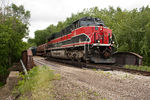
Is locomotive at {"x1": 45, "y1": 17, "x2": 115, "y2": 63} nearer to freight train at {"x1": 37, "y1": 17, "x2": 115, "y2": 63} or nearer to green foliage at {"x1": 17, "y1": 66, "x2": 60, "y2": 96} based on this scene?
freight train at {"x1": 37, "y1": 17, "x2": 115, "y2": 63}

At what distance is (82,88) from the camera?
4.26 metres

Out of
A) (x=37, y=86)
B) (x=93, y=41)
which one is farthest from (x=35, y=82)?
(x=93, y=41)

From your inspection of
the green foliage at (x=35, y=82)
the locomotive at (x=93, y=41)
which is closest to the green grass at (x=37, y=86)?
the green foliage at (x=35, y=82)

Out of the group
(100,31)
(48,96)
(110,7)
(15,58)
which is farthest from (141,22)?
(110,7)

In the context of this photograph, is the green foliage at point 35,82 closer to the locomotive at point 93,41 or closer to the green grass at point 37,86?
the green grass at point 37,86

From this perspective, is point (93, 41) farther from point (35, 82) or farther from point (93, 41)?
point (35, 82)

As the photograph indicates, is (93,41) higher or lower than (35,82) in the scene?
higher

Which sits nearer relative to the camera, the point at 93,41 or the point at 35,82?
the point at 35,82

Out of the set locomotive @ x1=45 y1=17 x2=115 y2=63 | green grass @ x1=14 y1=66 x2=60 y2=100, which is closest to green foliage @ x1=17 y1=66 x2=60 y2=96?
green grass @ x1=14 y1=66 x2=60 y2=100

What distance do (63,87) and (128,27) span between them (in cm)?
1230

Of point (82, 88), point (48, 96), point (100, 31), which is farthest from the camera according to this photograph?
point (100, 31)

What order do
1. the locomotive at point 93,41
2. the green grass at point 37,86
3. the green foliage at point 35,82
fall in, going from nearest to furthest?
1. the green grass at point 37,86
2. the green foliage at point 35,82
3. the locomotive at point 93,41

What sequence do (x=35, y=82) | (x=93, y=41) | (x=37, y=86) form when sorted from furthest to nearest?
(x=93, y=41) → (x=35, y=82) → (x=37, y=86)

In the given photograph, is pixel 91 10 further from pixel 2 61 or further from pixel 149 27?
pixel 2 61
